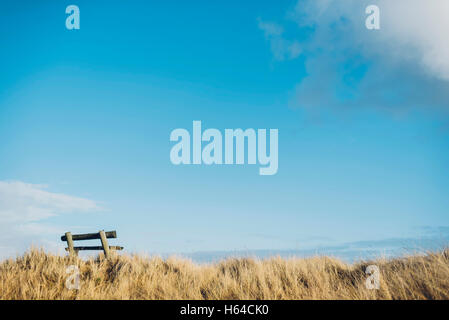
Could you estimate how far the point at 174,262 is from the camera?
1114cm

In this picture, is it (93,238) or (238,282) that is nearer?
(238,282)

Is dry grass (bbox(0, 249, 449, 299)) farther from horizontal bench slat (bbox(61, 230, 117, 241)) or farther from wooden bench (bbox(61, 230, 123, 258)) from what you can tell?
horizontal bench slat (bbox(61, 230, 117, 241))

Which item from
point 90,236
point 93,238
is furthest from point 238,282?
point 90,236

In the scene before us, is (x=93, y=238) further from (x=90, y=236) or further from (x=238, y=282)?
(x=238, y=282)

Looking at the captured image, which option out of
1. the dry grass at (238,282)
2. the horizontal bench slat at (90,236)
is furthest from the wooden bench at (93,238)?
the dry grass at (238,282)

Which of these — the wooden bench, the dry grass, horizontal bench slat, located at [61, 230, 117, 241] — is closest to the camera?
the dry grass

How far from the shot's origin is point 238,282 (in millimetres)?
8500

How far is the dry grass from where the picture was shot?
6883 mm

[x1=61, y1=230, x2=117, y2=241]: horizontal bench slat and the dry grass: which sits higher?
[x1=61, y1=230, x2=117, y2=241]: horizontal bench slat

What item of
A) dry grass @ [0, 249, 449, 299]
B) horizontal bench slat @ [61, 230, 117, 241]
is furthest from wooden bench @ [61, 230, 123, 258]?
dry grass @ [0, 249, 449, 299]

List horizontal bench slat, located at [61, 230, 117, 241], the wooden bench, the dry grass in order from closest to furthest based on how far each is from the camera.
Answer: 1. the dry grass
2. the wooden bench
3. horizontal bench slat, located at [61, 230, 117, 241]

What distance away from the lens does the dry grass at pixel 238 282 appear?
6.88 metres

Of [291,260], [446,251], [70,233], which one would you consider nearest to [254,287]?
[291,260]
